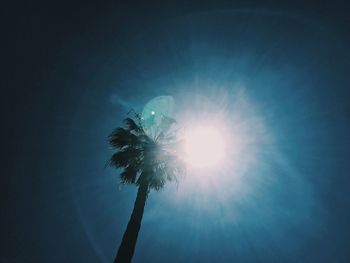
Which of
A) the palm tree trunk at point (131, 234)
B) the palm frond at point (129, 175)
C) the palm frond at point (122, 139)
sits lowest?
the palm tree trunk at point (131, 234)

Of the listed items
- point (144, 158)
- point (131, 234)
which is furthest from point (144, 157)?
point (131, 234)

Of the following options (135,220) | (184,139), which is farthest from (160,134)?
(135,220)

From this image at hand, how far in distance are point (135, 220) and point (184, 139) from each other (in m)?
5.64

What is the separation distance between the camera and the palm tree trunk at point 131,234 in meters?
9.78

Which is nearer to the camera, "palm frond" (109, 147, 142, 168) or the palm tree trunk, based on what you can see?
the palm tree trunk

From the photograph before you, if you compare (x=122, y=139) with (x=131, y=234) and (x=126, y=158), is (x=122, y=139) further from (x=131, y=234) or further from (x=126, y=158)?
(x=131, y=234)

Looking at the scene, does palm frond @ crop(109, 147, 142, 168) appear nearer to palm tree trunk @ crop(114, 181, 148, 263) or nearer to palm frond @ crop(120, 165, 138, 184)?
palm frond @ crop(120, 165, 138, 184)

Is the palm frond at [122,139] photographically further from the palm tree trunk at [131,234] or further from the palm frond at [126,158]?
the palm tree trunk at [131,234]

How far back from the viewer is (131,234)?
10.3 m

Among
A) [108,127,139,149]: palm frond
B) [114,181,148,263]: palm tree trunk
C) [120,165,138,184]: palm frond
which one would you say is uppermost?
[108,127,139,149]: palm frond

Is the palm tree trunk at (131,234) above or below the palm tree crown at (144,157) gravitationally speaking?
below

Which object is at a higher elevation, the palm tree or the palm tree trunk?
the palm tree

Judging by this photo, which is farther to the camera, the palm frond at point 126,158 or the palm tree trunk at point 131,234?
the palm frond at point 126,158

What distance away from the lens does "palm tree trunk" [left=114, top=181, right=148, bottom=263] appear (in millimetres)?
9779
